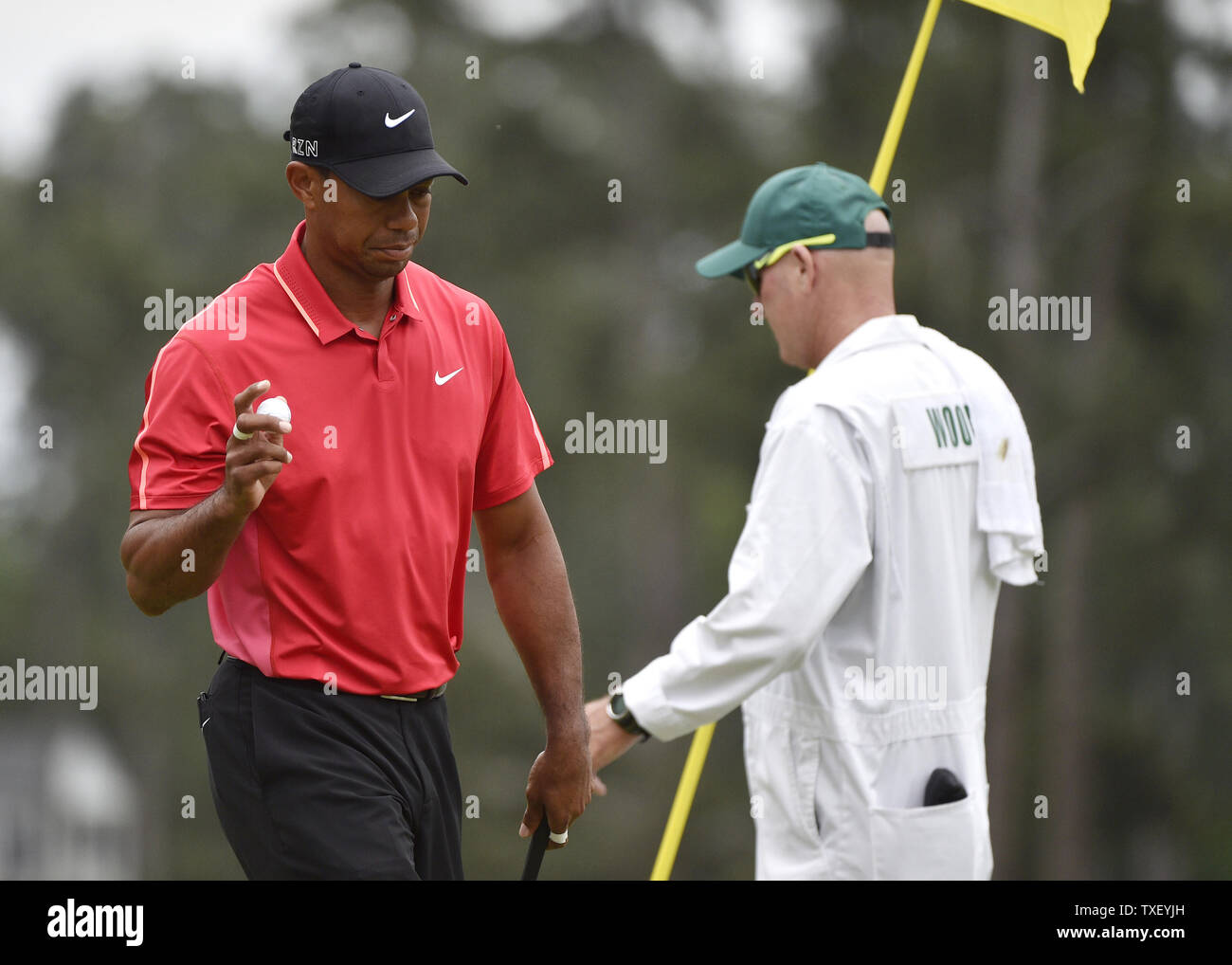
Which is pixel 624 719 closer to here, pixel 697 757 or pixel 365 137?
pixel 697 757

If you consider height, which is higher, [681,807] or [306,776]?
[306,776]

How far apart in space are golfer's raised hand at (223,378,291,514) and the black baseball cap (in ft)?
1.94

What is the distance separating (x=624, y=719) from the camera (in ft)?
13.6

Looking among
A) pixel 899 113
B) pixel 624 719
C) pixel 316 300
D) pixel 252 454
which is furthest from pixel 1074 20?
pixel 252 454

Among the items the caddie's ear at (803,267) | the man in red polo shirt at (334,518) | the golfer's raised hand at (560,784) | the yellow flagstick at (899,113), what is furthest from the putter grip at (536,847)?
the yellow flagstick at (899,113)

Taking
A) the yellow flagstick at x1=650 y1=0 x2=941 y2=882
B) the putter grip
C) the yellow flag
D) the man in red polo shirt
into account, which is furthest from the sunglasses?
the putter grip

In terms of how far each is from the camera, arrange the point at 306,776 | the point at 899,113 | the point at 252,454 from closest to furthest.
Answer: the point at 252,454
the point at 306,776
the point at 899,113

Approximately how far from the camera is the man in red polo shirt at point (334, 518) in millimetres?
3326

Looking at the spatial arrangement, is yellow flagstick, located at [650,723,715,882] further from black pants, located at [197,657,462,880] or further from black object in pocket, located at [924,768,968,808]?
black pants, located at [197,657,462,880]

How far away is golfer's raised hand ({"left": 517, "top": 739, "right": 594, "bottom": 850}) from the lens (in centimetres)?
383

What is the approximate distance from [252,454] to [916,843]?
69.1 inches

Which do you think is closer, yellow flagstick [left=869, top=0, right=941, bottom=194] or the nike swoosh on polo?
the nike swoosh on polo

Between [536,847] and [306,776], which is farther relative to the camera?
[536,847]

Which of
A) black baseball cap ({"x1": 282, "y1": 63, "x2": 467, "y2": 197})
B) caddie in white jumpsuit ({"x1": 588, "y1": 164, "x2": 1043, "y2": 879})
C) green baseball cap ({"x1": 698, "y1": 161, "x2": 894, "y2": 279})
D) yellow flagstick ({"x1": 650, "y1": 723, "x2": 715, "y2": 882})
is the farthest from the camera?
yellow flagstick ({"x1": 650, "y1": 723, "x2": 715, "y2": 882})
